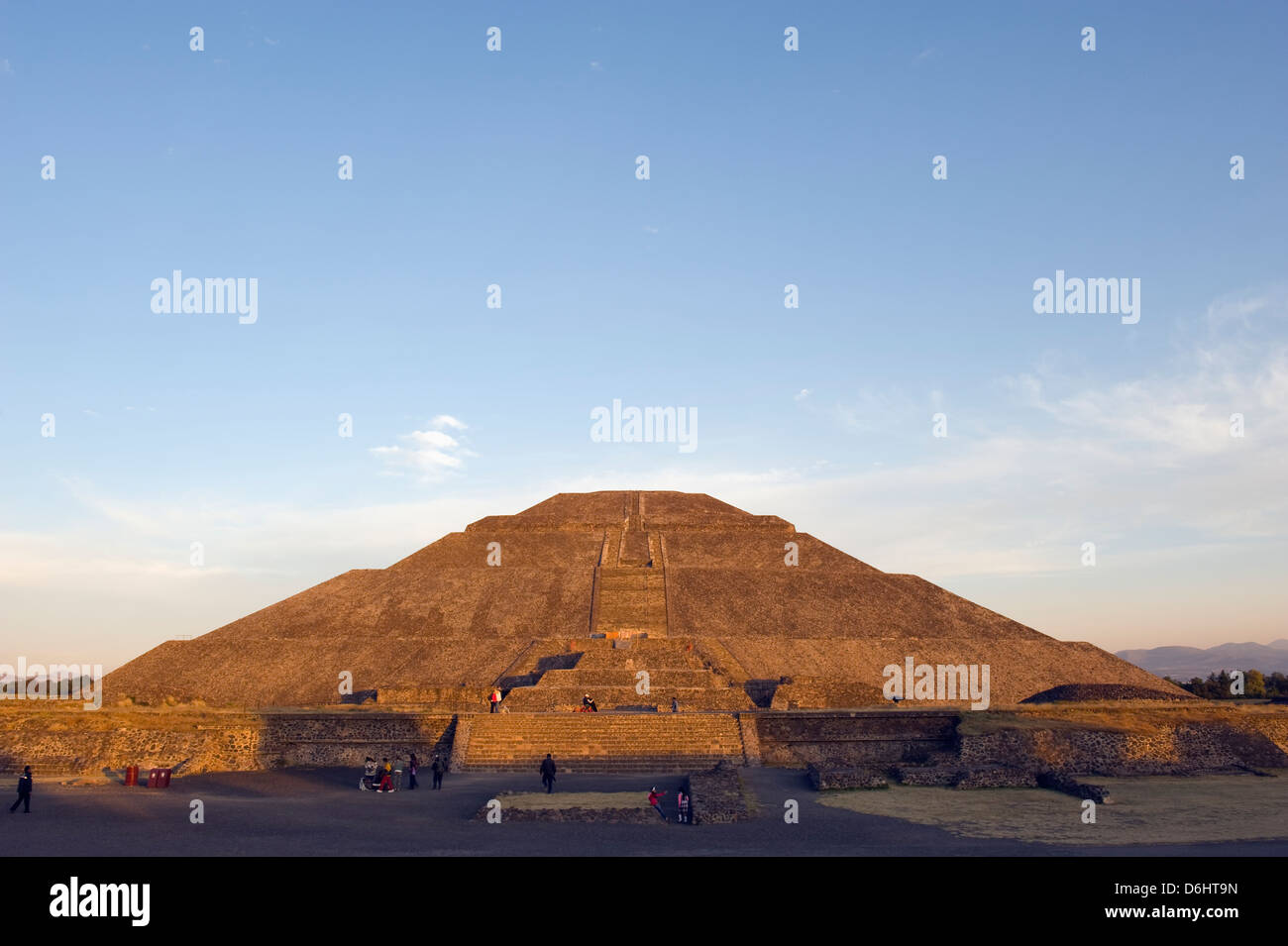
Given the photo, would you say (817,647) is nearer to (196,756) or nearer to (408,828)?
(196,756)

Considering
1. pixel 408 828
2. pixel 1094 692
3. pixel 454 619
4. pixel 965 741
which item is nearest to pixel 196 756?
pixel 408 828

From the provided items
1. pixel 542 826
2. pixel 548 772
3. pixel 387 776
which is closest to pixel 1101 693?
pixel 548 772

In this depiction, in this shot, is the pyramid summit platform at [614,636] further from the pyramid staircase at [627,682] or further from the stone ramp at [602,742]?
the stone ramp at [602,742]

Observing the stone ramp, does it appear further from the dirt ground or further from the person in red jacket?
the person in red jacket

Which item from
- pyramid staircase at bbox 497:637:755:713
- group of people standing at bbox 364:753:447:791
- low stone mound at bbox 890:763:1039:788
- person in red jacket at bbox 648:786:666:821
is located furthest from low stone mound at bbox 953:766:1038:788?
group of people standing at bbox 364:753:447:791

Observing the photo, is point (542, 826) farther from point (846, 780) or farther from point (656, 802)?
point (846, 780)
